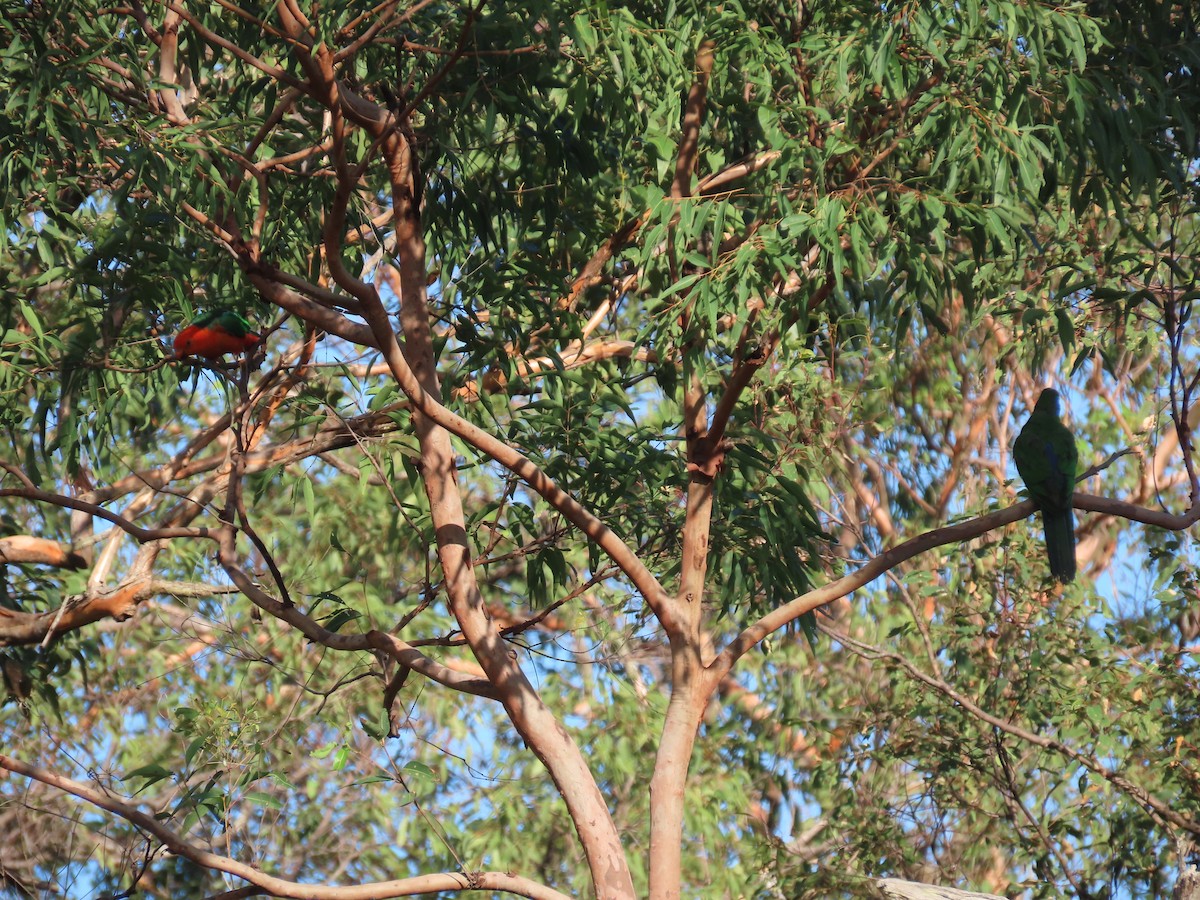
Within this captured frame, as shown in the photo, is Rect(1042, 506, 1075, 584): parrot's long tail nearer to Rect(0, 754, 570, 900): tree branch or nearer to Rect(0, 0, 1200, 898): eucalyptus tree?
Rect(0, 0, 1200, 898): eucalyptus tree

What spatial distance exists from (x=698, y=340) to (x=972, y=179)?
1.14 metres

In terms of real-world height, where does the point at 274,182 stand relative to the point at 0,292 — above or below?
above

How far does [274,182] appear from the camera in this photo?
20.4 ft

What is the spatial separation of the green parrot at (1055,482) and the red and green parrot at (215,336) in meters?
3.14

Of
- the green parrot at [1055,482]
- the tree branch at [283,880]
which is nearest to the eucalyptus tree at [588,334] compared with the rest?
the tree branch at [283,880]

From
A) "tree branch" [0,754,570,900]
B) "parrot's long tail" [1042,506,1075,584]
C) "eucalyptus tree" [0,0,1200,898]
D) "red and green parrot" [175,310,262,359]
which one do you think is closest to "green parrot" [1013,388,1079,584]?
"parrot's long tail" [1042,506,1075,584]

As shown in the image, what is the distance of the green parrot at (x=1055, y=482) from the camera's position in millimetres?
5531

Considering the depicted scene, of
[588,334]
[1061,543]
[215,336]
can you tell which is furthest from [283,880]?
[588,334]

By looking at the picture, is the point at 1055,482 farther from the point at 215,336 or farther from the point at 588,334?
the point at 215,336

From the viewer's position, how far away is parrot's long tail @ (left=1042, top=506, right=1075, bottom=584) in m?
5.56

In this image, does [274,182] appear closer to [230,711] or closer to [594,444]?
[594,444]

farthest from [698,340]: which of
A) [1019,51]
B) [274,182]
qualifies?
[274,182]

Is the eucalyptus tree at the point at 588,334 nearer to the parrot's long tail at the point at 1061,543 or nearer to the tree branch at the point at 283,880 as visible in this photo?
the tree branch at the point at 283,880

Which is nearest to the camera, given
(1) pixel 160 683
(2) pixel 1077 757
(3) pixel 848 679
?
(2) pixel 1077 757
